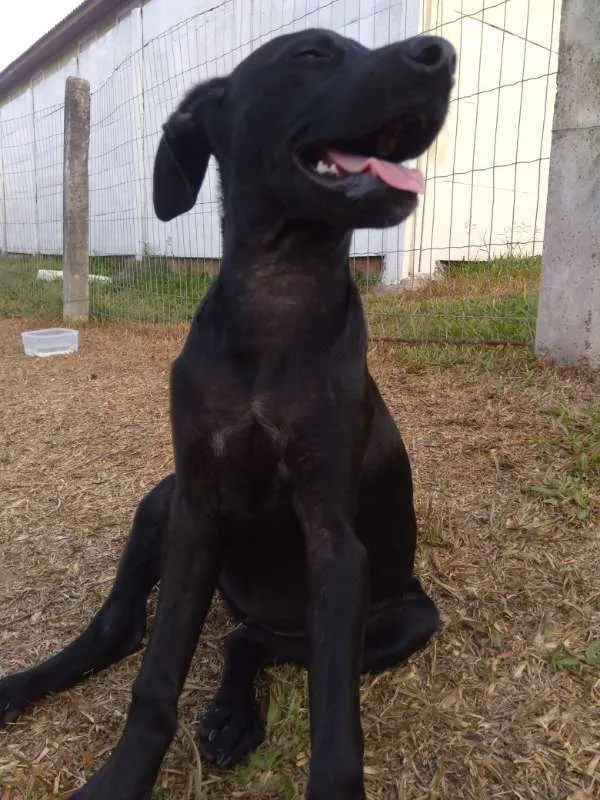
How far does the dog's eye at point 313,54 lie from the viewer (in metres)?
1.34

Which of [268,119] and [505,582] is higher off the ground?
[268,119]

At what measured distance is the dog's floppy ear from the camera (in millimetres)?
1546

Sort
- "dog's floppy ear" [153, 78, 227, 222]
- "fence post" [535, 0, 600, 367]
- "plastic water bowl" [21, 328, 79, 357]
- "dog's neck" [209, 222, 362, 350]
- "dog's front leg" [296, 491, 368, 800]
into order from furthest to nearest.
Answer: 1. "plastic water bowl" [21, 328, 79, 357]
2. "fence post" [535, 0, 600, 367]
3. "dog's floppy ear" [153, 78, 227, 222]
4. "dog's neck" [209, 222, 362, 350]
5. "dog's front leg" [296, 491, 368, 800]

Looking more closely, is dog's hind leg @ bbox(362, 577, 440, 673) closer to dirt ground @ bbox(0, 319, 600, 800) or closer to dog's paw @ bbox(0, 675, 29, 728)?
dirt ground @ bbox(0, 319, 600, 800)

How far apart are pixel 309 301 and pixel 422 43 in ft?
1.63

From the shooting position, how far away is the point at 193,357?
1415 millimetres

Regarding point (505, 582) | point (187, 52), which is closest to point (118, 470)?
point (505, 582)

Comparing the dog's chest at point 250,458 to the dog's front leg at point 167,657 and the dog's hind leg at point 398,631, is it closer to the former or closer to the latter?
the dog's front leg at point 167,657

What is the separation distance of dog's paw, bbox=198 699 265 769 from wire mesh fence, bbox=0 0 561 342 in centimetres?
270

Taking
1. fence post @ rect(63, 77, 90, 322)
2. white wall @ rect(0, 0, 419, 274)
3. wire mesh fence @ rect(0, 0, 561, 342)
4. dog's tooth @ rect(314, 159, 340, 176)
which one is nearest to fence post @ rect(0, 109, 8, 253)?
white wall @ rect(0, 0, 419, 274)

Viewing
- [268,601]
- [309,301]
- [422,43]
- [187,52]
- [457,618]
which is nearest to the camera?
[422,43]

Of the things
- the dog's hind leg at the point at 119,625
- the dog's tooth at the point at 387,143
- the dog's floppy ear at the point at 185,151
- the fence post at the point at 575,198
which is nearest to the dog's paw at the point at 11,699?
the dog's hind leg at the point at 119,625

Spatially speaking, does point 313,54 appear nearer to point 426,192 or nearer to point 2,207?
point 426,192

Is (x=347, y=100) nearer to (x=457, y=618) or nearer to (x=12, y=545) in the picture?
(x=457, y=618)
